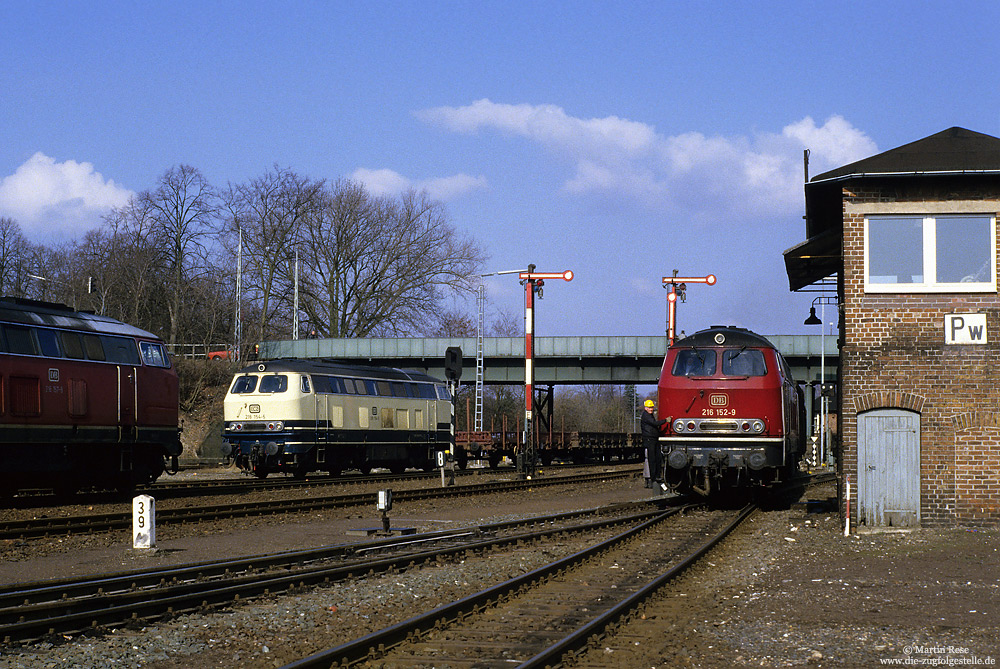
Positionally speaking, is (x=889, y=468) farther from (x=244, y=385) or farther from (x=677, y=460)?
(x=244, y=385)

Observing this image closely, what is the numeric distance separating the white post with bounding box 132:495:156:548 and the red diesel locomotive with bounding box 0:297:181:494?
6756 millimetres

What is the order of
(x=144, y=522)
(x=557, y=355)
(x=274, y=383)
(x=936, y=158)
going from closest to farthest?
(x=144, y=522) < (x=936, y=158) < (x=274, y=383) < (x=557, y=355)

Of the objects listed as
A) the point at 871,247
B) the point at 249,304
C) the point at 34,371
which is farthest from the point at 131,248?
the point at 871,247

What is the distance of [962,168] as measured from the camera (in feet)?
54.8

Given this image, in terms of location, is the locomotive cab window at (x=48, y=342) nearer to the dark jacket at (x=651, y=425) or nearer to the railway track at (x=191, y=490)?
the railway track at (x=191, y=490)

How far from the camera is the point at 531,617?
9.62m

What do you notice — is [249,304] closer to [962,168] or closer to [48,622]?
[962,168]

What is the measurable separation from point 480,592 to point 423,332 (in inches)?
2286

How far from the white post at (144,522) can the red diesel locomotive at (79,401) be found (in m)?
6.76

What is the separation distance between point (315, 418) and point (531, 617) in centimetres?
2010

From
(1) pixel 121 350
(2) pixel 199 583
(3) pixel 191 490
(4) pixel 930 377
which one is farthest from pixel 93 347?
(4) pixel 930 377

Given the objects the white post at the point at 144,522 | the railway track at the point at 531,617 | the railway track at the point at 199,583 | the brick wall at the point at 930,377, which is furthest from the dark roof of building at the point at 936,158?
the white post at the point at 144,522

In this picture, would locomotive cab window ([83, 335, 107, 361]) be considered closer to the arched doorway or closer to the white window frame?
the arched doorway

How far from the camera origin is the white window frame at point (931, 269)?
17.0m
